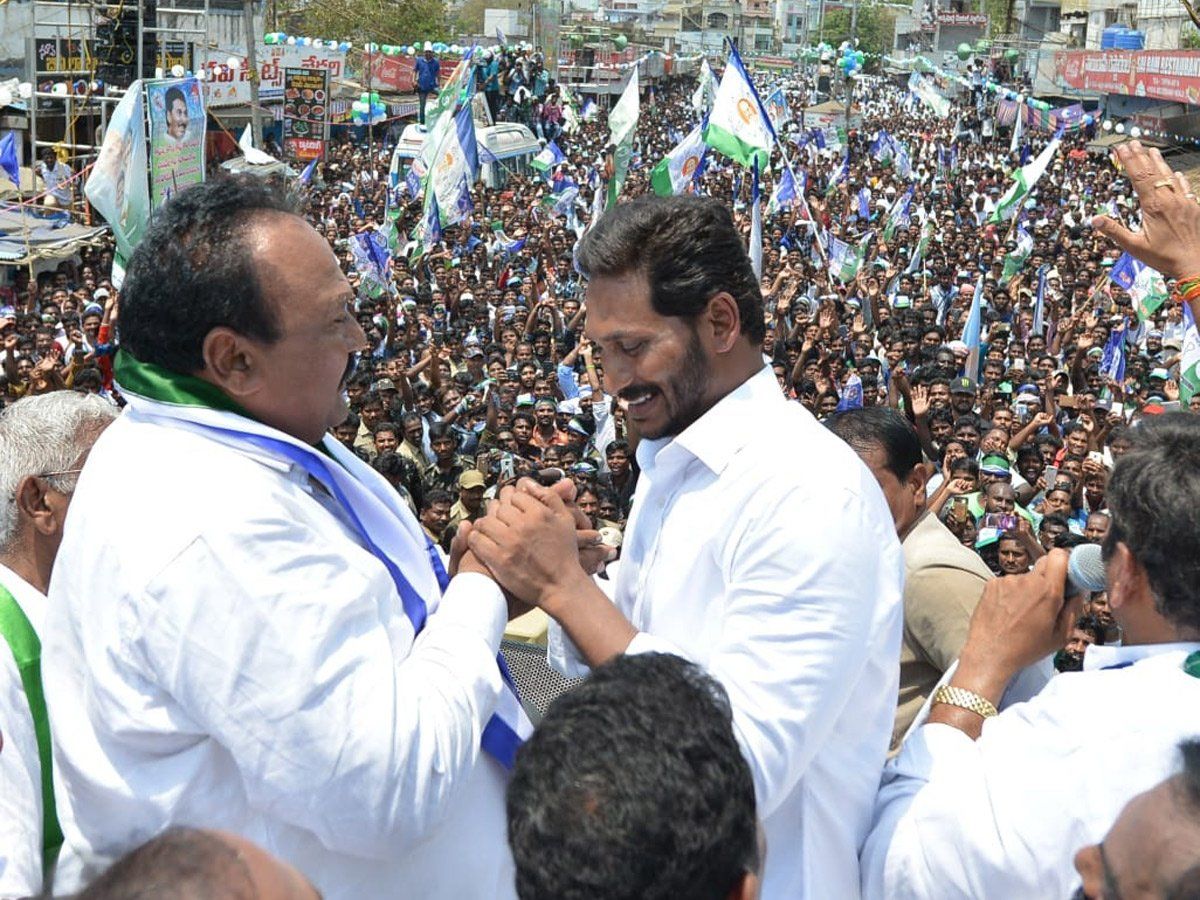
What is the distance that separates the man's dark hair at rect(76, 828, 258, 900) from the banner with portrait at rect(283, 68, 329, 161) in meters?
25.9

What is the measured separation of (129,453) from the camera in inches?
61.5

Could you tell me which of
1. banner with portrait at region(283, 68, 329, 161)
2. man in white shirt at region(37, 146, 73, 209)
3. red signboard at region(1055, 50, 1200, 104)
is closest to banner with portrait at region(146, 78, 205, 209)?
man in white shirt at region(37, 146, 73, 209)

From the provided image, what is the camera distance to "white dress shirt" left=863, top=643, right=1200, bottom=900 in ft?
4.90

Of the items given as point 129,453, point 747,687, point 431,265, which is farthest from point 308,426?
point 431,265

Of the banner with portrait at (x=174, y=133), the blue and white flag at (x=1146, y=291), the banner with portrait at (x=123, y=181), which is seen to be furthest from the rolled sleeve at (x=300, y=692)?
the blue and white flag at (x=1146, y=291)

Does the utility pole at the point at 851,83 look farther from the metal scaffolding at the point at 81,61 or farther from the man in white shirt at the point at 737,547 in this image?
the man in white shirt at the point at 737,547

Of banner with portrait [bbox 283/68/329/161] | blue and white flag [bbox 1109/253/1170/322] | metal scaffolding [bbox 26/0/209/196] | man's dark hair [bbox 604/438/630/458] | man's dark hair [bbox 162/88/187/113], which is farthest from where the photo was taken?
banner with portrait [bbox 283/68/329/161]

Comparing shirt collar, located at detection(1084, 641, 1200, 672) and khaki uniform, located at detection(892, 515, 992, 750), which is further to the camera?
khaki uniform, located at detection(892, 515, 992, 750)

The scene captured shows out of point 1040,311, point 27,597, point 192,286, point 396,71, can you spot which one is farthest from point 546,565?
point 396,71

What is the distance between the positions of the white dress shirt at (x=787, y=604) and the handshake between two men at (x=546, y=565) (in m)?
0.06

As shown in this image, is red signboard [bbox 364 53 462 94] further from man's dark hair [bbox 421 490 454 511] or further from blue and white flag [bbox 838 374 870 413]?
man's dark hair [bbox 421 490 454 511]

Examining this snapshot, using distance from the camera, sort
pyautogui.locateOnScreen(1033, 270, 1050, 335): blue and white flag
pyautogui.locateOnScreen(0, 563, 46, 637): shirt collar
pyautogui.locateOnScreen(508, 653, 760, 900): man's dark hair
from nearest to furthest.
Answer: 1. pyautogui.locateOnScreen(508, 653, 760, 900): man's dark hair
2. pyautogui.locateOnScreen(0, 563, 46, 637): shirt collar
3. pyautogui.locateOnScreen(1033, 270, 1050, 335): blue and white flag

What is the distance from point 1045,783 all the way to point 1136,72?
122 feet

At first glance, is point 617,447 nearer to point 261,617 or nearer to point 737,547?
point 737,547
